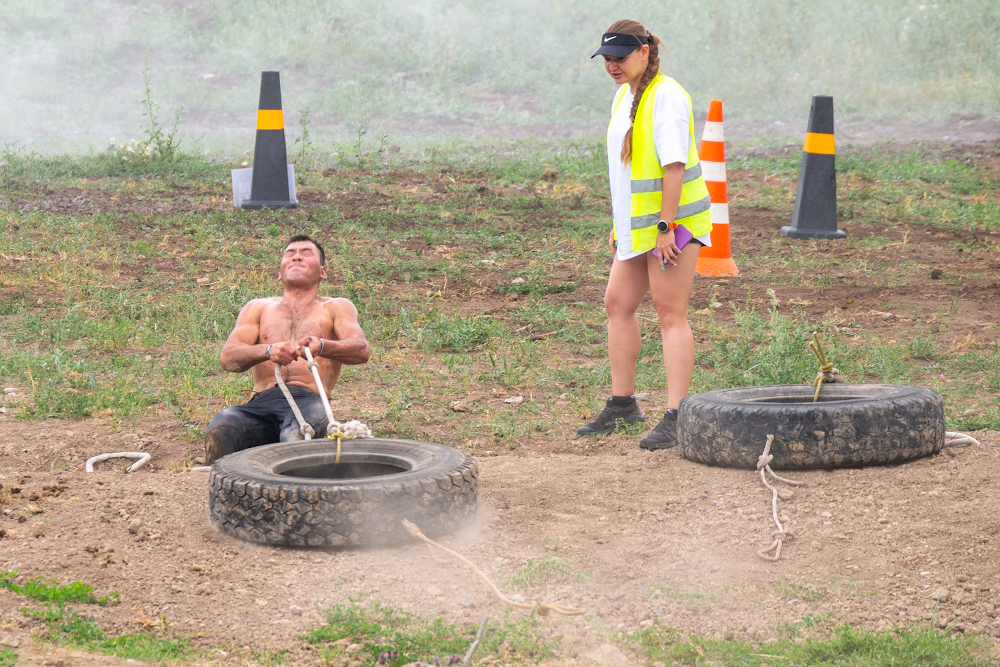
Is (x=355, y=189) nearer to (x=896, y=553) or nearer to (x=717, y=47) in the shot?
(x=896, y=553)

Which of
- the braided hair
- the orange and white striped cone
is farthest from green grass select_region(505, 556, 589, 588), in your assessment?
the orange and white striped cone

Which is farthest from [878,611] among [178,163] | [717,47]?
[717,47]

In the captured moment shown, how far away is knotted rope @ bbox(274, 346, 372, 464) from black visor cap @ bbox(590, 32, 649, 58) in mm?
1834

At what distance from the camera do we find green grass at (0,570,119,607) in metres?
3.23

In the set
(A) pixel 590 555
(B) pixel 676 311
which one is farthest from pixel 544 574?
(B) pixel 676 311

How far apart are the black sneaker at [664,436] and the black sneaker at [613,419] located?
36 cm

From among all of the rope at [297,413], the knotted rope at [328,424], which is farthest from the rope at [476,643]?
the rope at [297,413]

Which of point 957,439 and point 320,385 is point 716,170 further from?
point 320,385

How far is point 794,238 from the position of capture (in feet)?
31.3

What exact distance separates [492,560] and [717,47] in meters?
17.1

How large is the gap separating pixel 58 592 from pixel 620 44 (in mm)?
3121

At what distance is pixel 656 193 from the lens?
481 centimetres

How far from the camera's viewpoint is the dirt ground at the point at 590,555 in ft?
10.3

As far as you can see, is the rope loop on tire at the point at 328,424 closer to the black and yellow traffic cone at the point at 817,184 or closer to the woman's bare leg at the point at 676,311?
the woman's bare leg at the point at 676,311
